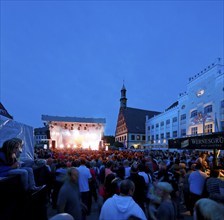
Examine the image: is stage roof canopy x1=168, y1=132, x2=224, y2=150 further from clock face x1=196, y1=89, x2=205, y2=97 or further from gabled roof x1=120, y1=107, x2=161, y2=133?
gabled roof x1=120, y1=107, x2=161, y2=133

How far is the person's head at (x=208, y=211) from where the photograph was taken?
2.10m

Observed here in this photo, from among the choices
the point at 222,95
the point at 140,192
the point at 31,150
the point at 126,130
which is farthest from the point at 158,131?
the point at 140,192

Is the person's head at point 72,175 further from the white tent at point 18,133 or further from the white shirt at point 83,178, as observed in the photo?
the white tent at point 18,133

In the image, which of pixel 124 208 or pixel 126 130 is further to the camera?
pixel 126 130

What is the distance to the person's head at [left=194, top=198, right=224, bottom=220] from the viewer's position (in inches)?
82.8

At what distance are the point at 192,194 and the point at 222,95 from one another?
1008 inches

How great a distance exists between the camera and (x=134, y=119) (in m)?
68.3

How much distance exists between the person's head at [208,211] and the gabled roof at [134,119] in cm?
6343

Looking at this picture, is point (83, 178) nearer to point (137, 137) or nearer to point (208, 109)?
point (208, 109)

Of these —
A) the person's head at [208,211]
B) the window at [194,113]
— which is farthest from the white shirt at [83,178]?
the window at [194,113]

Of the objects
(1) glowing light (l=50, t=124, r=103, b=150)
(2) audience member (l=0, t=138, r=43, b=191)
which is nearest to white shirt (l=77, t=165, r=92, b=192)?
(2) audience member (l=0, t=138, r=43, b=191)

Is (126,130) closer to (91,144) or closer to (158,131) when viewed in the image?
(158,131)

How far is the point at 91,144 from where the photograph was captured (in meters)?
41.1

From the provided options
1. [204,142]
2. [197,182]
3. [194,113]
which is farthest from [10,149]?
[194,113]
